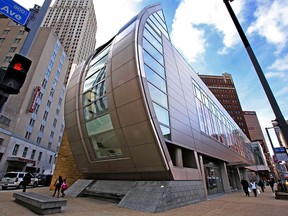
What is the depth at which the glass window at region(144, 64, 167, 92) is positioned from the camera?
42.7 ft

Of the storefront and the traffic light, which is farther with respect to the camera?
the storefront

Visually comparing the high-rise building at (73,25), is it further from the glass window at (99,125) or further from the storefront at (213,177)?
the storefront at (213,177)

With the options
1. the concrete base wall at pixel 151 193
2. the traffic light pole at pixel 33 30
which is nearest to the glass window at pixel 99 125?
the concrete base wall at pixel 151 193

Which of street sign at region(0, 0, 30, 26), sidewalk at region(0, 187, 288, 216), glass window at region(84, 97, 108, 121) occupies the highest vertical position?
glass window at region(84, 97, 108, 121)

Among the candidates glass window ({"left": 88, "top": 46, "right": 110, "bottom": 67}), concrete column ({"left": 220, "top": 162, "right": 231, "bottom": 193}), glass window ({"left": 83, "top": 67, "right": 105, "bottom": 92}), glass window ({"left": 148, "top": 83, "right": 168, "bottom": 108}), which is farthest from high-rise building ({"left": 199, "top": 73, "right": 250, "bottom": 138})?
glass window ({"left": 148, "top": 83, "right": 168, "bottom": 108})

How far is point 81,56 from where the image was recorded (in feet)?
346

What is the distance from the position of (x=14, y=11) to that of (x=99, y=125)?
10.4 m

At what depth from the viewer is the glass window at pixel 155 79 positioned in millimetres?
13006

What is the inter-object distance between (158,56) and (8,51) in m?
44.3

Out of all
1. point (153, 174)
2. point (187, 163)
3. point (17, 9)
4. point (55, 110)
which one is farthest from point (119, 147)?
point (55, 110)

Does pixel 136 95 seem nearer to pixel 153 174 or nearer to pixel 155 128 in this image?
pixel 155 128

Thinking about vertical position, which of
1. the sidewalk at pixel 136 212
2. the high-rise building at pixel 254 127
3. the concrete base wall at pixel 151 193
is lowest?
the sidewalk at pixel 136 212

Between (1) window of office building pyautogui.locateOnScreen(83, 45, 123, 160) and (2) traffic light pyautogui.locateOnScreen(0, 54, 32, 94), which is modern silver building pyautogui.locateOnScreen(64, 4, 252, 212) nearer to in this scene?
(1) window of office building pyautogui.locateOnScreen(83, 45, 123, 160)

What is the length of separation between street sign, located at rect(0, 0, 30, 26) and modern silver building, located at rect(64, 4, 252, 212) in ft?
23.9
